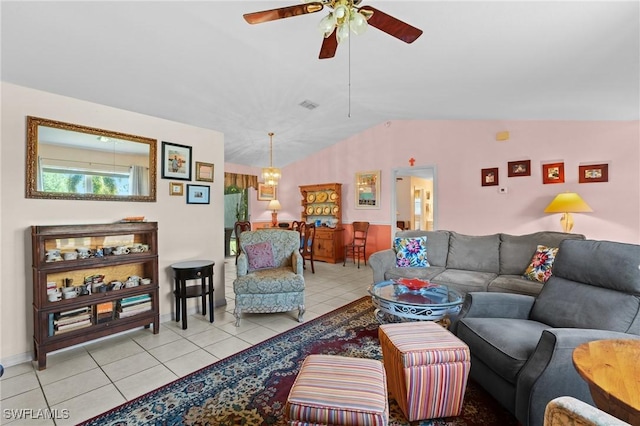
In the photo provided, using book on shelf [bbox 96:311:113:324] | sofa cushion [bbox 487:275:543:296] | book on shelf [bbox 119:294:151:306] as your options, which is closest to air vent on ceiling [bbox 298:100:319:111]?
book on shelf [bbox 119:294:151:306]

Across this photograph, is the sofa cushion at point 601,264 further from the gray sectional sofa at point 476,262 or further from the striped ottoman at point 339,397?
the striped ottoman at point 339,397

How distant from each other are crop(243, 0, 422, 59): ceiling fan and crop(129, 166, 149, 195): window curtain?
6.67ft

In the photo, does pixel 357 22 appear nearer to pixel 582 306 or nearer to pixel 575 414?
pixel 575 414

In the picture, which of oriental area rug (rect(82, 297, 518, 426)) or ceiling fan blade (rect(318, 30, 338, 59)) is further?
ceiling fan blade (rect(318, 30, 338, 59))

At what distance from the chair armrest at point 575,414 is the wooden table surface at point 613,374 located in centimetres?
22

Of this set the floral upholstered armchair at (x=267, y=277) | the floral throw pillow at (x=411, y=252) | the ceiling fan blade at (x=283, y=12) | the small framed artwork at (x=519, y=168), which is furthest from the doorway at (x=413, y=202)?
the ceiling fan blade at (x=283, y=12)

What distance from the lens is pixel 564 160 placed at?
411 cm

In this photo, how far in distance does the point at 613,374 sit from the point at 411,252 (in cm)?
286

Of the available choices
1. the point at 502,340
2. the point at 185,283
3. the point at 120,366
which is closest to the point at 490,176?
the point at 502,340

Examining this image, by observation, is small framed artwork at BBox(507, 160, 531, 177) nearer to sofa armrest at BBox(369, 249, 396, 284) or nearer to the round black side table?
sofa armrest at BBox(369, 249, 396, 284)

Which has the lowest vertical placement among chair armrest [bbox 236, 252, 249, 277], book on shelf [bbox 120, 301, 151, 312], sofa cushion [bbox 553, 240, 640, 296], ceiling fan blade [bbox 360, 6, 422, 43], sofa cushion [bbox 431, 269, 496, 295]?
book on shelf [bbox 120, 301, 151, 312]

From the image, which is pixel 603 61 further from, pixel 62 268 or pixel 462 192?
pixel 62 268

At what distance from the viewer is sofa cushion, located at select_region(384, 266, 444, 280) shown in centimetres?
358

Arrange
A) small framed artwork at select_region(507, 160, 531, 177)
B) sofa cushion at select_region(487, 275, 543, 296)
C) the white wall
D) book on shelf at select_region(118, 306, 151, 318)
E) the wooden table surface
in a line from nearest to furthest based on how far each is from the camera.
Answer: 1. the wooden table surface
2. the white wall
3. book on shelf at select_region(118, 306, 151, 318)
4. sofa cushion at select_region(487, 275, 543, 296)
5. small framed artwork at select_region(507, 160, 531, 177)
